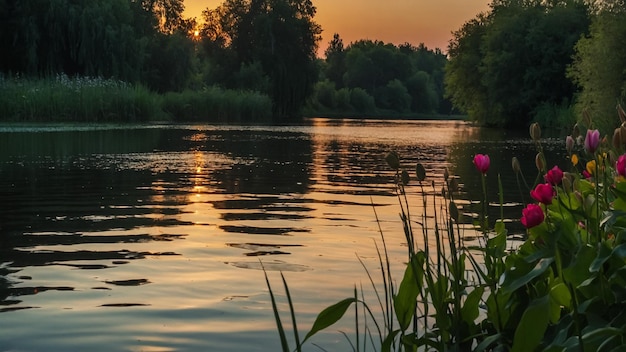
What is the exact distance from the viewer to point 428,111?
421 feet

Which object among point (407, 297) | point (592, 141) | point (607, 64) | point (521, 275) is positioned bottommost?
point (407, 297)

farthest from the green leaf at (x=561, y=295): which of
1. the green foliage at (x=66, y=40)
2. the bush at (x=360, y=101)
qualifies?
the bush at (x=360, y=101)

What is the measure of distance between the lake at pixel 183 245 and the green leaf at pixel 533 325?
160 cm

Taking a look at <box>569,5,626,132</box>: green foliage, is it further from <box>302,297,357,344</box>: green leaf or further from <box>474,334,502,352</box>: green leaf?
<box>302,297,357,344</box>: green leaf

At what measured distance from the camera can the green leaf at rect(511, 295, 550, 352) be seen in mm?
2641

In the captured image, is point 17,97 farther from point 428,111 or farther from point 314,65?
point 428,111

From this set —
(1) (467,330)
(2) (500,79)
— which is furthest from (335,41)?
(1) (467,330)

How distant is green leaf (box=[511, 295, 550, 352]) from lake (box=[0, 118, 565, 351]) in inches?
62.9

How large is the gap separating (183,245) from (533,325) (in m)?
4.67

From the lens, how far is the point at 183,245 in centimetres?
701

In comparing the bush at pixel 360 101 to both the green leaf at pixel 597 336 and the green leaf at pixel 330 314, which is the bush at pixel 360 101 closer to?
the green leaf at pixel 330 314

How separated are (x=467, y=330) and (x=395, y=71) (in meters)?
138

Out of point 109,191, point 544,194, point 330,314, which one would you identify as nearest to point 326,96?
point 109,191

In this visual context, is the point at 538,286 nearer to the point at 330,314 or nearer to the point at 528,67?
the point at 330,314
